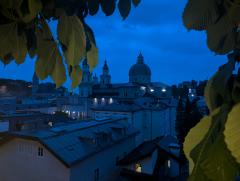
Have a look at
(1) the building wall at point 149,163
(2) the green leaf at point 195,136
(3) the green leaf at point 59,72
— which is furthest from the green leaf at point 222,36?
(1) the building wall at point 149,163

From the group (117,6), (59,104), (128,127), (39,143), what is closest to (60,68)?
(117,6)

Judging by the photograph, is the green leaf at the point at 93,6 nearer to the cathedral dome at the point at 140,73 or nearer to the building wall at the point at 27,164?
the building wall at the point at 27,164

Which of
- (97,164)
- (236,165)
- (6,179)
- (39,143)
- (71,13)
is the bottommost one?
(6,179)

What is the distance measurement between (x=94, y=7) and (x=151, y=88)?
3340 centimetres

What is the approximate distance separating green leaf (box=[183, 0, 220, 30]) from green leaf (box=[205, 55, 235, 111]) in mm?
88

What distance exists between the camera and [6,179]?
10453 mm

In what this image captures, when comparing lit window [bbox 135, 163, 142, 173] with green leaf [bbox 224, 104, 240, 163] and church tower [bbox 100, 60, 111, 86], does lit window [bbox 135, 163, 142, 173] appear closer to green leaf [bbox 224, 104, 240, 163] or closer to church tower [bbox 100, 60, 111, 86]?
green leaf [bbox 224, 104, 240, 163]

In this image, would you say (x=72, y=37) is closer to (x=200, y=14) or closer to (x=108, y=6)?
(x=108, y=6)

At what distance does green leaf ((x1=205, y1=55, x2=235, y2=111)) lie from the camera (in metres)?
0.38

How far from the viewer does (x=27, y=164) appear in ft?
32.2

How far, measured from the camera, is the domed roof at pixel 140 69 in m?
36.3

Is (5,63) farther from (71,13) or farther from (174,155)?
(174,155)

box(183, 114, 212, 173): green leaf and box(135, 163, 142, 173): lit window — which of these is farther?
box(135, 163, 142, 173): lit window

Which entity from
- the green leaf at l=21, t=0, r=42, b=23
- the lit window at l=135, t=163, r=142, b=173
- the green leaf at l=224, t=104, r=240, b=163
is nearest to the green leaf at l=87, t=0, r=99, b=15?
the green leaf at l=21, t=0, r=42, b=23
